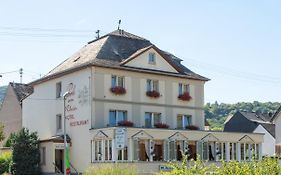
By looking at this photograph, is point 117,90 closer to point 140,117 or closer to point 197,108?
point 140,117

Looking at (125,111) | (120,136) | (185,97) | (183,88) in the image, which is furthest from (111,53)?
(120,136)

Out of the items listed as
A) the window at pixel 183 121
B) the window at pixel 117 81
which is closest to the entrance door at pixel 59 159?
the window at pixel 117 81

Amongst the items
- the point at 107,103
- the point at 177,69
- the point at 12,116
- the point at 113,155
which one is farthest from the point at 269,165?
the point at 12,116

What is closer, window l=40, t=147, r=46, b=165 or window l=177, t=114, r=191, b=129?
window l=40, t=147, r=46, b=165

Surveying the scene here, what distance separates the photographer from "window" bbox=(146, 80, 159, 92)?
1871 inches

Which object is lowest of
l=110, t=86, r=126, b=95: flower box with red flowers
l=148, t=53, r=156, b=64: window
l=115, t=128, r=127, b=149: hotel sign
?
l=115, t=128, r=127, b=149: hotel sign

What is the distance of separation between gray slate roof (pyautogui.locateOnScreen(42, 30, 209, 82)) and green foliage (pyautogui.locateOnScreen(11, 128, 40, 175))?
Answer: 6.34 metres

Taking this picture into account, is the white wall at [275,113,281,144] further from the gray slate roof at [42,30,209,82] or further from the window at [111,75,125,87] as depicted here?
the window at [111,75,125,87]

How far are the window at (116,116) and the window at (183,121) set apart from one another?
6070mm

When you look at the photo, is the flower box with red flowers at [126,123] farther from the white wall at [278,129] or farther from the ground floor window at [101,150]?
the white wall at [278,129]

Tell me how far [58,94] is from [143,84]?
24.9 ft

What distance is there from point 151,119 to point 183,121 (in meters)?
3.77

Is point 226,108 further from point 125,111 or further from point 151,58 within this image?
point 125,111

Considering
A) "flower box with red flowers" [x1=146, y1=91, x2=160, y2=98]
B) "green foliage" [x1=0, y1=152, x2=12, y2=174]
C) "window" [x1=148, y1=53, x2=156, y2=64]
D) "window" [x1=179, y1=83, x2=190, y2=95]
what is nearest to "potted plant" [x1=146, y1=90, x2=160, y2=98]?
"flower box with red flowers" [x1=146, y1=91, x2=160, y2=98]
